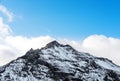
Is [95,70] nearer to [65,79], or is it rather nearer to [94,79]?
[94,79]

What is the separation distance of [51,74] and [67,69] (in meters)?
11.5

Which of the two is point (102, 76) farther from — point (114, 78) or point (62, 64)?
point (62, 64)

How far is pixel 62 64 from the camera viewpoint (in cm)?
19362

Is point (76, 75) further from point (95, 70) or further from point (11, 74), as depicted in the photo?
point (11, 74)

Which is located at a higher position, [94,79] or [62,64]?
[62,64]

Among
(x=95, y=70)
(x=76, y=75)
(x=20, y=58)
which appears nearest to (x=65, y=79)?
(x=76, y=75)

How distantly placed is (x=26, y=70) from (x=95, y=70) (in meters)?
44.3

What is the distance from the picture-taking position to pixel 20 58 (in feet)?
654

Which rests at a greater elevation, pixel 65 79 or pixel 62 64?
pixel 62 64

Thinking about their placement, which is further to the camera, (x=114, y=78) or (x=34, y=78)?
(x=114, y=78)

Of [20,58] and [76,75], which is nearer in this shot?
[76,75]

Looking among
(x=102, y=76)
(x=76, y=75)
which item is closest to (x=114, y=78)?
(x=102, y=76)

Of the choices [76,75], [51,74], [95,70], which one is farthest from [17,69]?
[95,70]

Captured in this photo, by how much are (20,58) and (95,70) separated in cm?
4975
